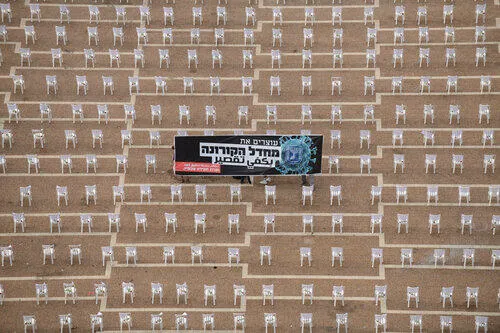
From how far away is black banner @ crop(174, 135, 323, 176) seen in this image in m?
81.2

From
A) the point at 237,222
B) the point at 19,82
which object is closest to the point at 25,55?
the point at 19,82

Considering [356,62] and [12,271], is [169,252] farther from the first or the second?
[356,62]

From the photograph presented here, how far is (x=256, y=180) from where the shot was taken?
82.9 metres

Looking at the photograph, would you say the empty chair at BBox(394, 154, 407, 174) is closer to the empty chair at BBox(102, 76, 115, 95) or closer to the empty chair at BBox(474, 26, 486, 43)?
the empty chair at BBox(474, 26, 486, 43)

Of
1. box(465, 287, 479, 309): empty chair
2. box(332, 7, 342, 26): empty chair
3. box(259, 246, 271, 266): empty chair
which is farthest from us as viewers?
box(332, 7, 342, 26): empty chair

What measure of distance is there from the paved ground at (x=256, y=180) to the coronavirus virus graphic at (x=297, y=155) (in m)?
1.30

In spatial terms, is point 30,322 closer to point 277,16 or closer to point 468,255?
point 468,255

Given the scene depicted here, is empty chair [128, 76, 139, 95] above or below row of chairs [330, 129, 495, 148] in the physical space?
above

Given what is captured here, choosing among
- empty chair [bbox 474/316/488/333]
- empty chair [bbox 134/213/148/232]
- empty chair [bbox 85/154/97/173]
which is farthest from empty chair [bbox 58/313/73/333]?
empty chair [bbox 474/316/488/333]

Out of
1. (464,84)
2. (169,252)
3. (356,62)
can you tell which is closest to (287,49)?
(356,62)

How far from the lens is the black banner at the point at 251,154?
81188mm

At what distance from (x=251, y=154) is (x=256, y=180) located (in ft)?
6.34

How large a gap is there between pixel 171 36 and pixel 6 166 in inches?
491

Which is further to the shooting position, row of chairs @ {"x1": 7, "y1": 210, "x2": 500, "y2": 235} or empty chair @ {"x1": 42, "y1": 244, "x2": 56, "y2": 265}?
row of chairs @ {"x1": 7, "y1": 210, "x2": 500, "y2": 235}
